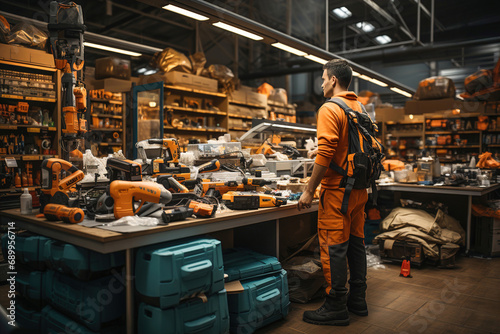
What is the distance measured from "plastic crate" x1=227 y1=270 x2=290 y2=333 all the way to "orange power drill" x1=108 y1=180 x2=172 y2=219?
2.71 feet

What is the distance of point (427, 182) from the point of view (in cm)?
465

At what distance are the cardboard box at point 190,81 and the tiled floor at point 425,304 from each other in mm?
4821

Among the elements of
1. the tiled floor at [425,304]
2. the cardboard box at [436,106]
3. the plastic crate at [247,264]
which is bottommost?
the tiled floor at [425,304]

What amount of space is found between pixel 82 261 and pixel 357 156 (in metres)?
1.77

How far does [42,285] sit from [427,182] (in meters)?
4.30

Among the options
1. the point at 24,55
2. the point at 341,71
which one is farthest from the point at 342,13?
the point at 341,71

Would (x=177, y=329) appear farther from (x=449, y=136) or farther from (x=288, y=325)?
(x=449, y=136)

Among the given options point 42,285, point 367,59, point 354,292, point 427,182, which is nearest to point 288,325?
point 354,292

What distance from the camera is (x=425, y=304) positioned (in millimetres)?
2986

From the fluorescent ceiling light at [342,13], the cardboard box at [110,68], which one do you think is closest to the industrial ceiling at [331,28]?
the fluorescent ceiling light at [342,13]

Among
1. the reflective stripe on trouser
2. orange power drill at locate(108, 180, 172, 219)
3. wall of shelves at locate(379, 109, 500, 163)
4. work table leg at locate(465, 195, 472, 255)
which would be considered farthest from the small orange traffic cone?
wall of shelves at locate(379, 109, 500, 163)

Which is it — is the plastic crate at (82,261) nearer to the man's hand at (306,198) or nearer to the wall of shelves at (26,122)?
the man's hand at (306,198)

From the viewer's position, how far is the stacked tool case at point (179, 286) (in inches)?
73.0

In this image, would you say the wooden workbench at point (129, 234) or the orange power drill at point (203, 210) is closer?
the wooden workbench at point (129, 234)
